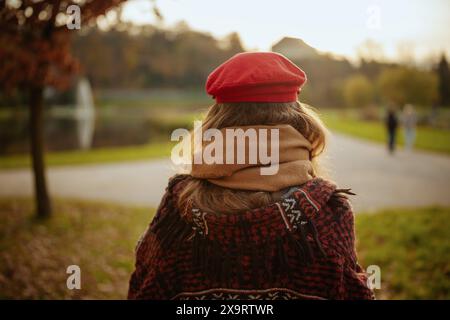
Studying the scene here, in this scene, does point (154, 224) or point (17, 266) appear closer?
point (154, 224)

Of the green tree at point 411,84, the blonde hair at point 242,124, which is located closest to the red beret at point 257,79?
the blonde hair at point 242,124

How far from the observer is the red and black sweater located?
1370 millimetres

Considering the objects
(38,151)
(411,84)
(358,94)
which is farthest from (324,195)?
(358,94)

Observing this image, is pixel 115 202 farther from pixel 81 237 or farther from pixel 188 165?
pixel 188 165

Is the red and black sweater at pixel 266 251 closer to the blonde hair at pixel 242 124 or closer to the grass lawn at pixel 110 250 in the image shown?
the blonde hair at pixel 242 124

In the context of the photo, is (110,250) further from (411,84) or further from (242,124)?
(411,84)

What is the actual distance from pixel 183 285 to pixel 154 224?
10.3 inches

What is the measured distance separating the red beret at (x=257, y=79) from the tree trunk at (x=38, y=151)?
215 inches

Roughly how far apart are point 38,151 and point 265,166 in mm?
5787

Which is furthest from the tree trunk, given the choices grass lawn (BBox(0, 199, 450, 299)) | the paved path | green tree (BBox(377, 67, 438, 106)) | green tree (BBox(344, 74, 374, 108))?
green tree (BBox(344, 74, 374, 108))

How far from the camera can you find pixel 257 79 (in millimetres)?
1436

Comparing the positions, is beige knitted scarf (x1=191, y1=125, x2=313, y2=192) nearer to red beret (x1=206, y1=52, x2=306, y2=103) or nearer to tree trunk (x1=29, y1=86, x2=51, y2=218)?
red beret (x1=206, y1=52, x2=306, y2=103)

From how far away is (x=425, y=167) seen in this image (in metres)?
10.9
